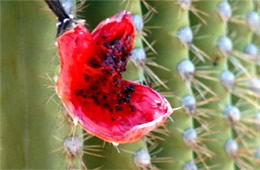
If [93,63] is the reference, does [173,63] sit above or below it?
below

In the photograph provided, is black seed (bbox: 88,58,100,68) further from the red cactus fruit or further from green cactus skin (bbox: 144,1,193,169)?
green cactus skin (bbox: 144,1,193,169)

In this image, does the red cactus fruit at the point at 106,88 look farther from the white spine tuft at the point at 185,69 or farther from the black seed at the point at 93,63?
the white spine tuft at the point at 185,69

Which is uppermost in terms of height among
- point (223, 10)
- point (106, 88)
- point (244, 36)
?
point (106, 88)

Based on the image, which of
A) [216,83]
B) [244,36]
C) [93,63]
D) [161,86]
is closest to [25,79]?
[93,63]

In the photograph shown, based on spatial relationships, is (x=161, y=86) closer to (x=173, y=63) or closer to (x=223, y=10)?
(x=173, y=63)

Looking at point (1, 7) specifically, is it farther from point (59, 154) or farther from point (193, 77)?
point (193, 77)
